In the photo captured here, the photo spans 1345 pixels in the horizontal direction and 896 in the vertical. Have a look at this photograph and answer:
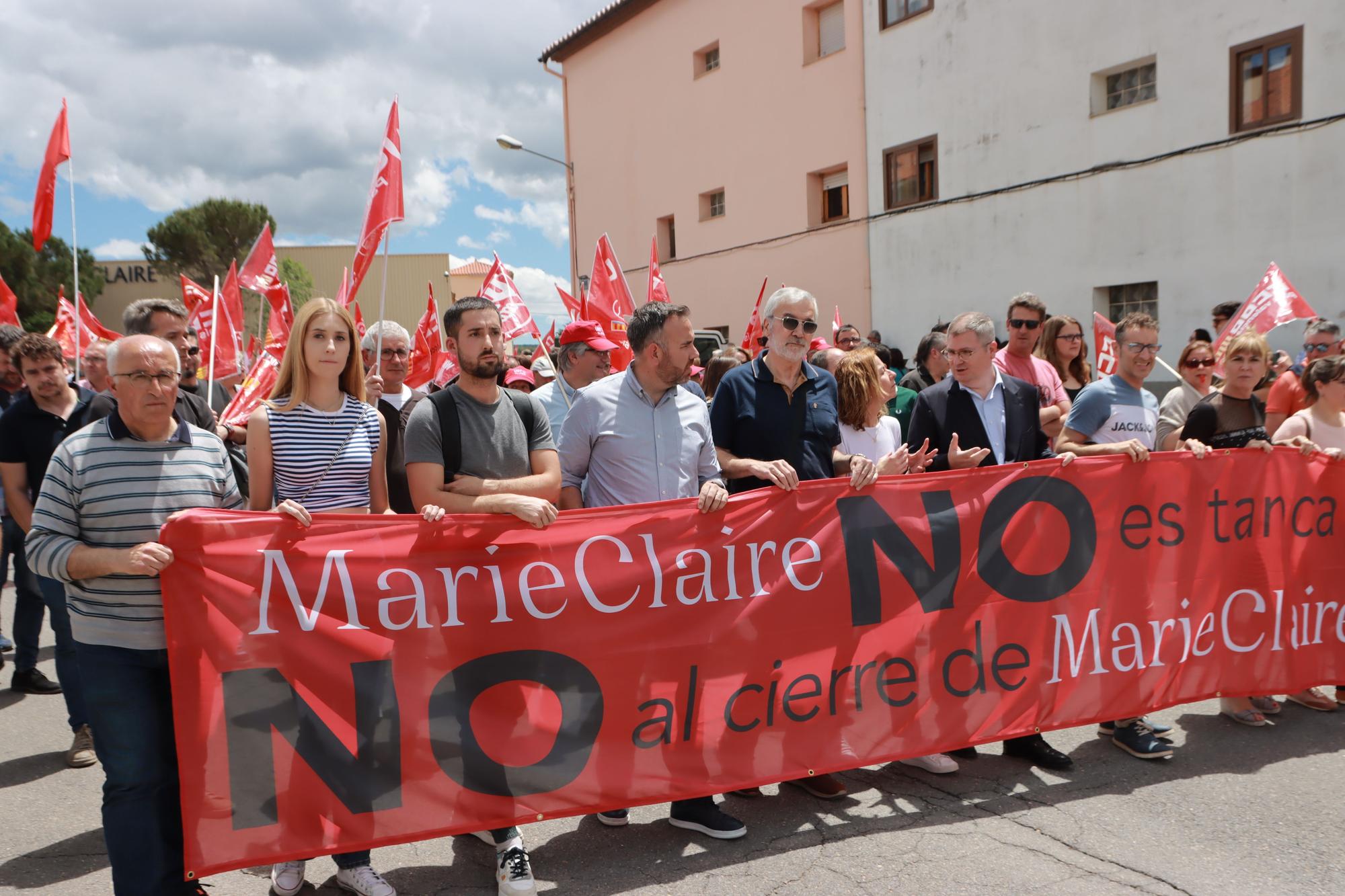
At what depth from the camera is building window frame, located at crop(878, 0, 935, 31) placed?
16.2 m

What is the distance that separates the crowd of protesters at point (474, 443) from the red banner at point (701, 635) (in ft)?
0.42

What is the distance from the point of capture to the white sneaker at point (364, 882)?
3.32 meters

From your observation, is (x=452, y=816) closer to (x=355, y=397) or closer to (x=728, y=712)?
(x=728, y=712)

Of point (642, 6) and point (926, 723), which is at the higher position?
point (642, 6)

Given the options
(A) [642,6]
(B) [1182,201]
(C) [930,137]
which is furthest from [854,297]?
(A) [642,6]

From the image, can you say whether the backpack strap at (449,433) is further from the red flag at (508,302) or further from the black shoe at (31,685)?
the red flag at (508,302)

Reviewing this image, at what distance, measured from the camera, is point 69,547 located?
9.67 feet

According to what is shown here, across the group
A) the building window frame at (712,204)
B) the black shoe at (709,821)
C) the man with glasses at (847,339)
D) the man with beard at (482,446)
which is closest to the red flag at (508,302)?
the man with glasses at (847,339)

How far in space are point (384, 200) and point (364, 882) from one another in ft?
12.5

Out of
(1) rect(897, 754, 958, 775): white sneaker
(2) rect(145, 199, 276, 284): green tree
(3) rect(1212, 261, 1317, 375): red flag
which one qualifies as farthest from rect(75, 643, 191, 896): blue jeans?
(2) rect(145, 199, 276, 284): green tree

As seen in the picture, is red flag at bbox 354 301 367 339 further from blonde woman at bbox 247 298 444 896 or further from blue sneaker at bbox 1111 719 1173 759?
blue sneaker at bbox 1111 719 1173 759

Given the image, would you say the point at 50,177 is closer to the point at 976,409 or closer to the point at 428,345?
the point at 428,345

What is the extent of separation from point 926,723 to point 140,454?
314 centimetres

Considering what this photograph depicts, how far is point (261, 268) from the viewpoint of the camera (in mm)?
9680
